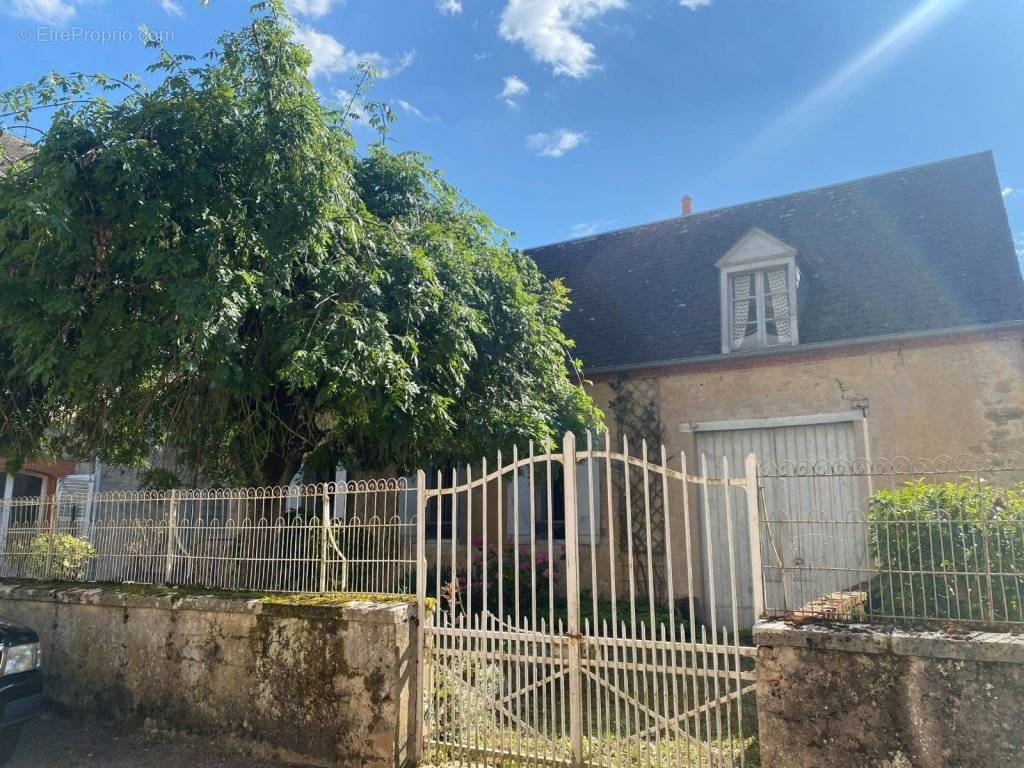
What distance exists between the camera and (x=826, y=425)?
9391mm

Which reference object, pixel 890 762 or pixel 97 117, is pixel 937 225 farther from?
pixel 97 117

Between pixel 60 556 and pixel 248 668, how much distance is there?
318 cm

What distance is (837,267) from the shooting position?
10633mm

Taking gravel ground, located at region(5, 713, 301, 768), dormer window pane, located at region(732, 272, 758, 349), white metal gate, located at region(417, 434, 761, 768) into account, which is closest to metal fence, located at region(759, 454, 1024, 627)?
white metal gate, located at region(417, 434, 761, 768)

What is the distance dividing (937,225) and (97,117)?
1076 cm

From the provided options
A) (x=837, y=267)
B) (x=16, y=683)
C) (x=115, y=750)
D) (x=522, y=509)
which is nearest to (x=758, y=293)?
(x=837, y=267)

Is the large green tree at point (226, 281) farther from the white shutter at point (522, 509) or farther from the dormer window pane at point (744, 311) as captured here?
the dormer window pane at point (744, 311)

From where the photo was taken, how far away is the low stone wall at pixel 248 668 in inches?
201

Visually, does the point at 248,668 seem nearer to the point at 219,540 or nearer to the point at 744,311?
the point at 219,540

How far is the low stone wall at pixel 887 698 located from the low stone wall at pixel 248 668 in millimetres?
2589

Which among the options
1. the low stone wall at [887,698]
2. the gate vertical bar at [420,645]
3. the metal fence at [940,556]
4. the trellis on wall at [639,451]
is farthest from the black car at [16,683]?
the trellis on wall at [639,451]

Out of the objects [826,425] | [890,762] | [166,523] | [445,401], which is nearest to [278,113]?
[445,401]

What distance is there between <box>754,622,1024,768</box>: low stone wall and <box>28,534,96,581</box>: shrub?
6.52 meters

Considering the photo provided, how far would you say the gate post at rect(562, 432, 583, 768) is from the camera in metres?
4.70
